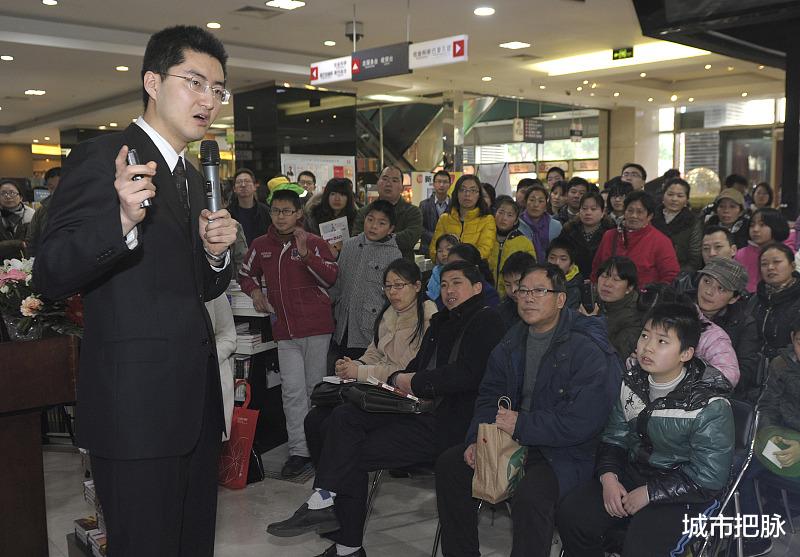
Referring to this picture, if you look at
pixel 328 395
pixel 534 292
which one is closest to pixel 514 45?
pixel 328 395

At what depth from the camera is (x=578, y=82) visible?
14.1m

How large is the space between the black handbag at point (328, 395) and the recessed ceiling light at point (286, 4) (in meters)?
6.01

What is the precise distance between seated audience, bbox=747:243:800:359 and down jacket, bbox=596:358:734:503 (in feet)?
4.03

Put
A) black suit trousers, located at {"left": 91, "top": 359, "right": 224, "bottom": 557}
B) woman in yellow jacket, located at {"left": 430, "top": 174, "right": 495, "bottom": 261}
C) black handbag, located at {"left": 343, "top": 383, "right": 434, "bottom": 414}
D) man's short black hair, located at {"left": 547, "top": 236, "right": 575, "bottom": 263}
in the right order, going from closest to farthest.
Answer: black suit trousers, located at {"left": 91, "top": 359, "right": 224, "bottom": 557}
black handbag, located at {"left": 343, "top": 383, "right": 434, "bottom": 414}
man's short black hair, located at {"left": 547, "top": 236, "right": 575, "bottom": 263}
woman in yellow jacket, located at {"left": 430, "top": 174, "right": 495, "bottom": 261}

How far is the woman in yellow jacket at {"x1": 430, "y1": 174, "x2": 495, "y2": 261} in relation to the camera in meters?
5.45

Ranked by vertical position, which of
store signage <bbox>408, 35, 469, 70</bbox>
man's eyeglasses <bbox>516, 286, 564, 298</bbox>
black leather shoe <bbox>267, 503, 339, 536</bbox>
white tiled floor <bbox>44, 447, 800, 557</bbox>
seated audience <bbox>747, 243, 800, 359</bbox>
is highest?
store signage <bbox>408, 35, 469, 70</bbox>

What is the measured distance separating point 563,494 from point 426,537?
1.01 meters

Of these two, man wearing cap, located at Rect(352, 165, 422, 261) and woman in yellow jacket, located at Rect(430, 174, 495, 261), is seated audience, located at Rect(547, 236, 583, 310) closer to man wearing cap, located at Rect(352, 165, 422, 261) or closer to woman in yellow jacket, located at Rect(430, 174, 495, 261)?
woman in yellow jacket, located at Rect(430, 174, 495, 261)

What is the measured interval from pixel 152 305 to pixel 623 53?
449 inches

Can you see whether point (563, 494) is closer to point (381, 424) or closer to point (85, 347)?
point (381, 424)

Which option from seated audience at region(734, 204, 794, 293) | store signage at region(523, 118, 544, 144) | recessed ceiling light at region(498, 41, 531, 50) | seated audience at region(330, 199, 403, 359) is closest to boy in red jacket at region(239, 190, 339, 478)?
seated audience at region(330, 199, 403, 359)

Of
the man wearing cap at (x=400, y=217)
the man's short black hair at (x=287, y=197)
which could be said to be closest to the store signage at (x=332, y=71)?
the man wearing cap at (x=400, y=217)

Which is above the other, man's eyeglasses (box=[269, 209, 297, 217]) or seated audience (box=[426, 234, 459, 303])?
man's eyeglasses (box=[269, 209, 297, 217])

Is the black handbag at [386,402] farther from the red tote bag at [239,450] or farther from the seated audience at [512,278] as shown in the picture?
the red tote bag at [239,450]
